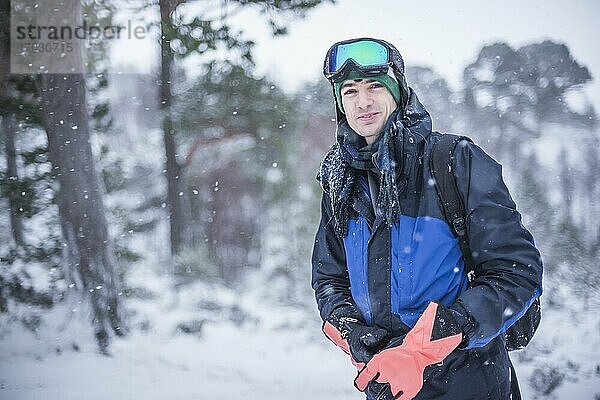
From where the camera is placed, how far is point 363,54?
1.58 meters

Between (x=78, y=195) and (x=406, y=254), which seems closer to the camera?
(x=406, y=254)

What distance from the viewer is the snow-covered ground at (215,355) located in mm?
4238

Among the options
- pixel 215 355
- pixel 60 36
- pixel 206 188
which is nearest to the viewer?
pixel 215 355

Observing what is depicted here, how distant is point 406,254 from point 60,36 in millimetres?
4365

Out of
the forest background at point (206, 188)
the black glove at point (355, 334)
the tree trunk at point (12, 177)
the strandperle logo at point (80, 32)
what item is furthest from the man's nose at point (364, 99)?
the tree trunk at point (12, 177)

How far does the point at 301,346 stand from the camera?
15.3ft

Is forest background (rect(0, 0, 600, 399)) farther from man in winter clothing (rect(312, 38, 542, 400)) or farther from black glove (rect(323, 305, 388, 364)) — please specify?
man in winter clothing (rect(312, 38, 542, 400))

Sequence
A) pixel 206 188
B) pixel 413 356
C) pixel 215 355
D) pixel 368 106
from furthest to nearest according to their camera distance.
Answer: pixel 206 188, pixel 215 355, pixel 368 106, pixel 413 356

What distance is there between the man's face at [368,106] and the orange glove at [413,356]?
1.83 feet

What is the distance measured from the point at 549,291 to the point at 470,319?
3.97 meters

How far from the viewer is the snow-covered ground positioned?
424 centimetres

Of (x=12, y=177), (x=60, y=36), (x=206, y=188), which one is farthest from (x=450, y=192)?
(x=12, y=177)

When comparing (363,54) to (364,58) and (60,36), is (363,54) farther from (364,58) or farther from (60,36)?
(60,36)

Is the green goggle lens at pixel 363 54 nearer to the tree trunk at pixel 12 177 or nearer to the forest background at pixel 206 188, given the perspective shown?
the forest background at pixel 206 188
